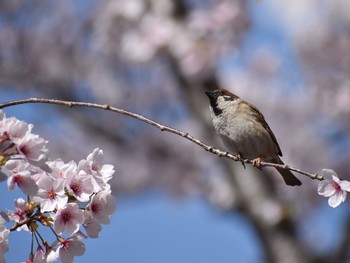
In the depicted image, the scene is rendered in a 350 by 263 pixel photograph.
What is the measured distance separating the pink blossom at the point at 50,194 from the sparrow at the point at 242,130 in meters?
2.00

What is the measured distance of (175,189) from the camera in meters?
11.6

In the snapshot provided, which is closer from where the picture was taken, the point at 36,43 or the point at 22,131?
the point at 22,131

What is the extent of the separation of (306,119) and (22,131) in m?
10.9

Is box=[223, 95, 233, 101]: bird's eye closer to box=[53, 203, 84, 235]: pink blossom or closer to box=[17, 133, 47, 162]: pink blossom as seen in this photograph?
box=[53, 203, 84, 235]: pink blossom

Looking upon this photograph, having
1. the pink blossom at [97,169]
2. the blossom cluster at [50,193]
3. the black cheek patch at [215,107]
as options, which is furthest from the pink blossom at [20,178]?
the black cheek patch at [215,107]

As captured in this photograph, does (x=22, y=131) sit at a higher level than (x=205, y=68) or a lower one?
lower

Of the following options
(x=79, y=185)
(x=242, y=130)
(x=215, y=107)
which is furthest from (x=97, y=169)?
(x=215, y=107)

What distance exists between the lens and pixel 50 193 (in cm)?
224

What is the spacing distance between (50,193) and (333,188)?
1.08 m

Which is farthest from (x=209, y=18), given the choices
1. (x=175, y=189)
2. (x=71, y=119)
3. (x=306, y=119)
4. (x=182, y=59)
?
(x=306, y=119)

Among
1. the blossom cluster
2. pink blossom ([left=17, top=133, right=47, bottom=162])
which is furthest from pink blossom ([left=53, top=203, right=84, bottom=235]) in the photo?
pink blossom ([left=17, top=133, right=47, bottom=162])

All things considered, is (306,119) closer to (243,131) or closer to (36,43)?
(36,43)

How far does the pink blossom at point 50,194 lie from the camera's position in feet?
7.28

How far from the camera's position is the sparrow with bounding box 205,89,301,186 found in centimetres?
411
